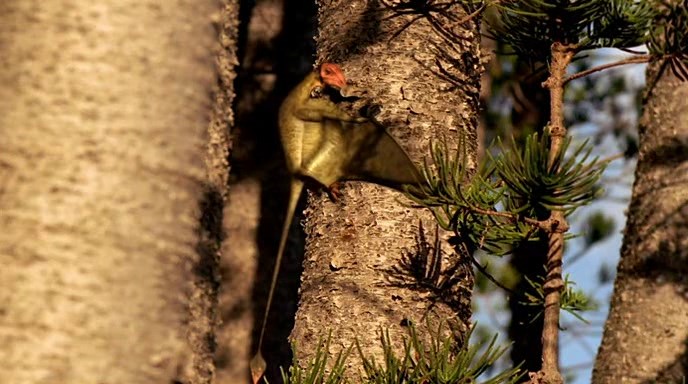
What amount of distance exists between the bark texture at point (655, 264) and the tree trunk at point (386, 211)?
4.23 feet

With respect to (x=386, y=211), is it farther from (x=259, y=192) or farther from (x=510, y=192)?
(x=259, y=192)

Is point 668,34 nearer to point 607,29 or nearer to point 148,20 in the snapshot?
point 607,29

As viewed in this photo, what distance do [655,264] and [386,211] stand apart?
4.97 ft

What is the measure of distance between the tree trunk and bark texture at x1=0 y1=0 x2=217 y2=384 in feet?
2.19

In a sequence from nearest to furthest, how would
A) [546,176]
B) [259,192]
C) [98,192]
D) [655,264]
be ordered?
1. [98,192]
2. [546,176]
3. [655,264]
4. [259,192]

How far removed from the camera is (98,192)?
→ 84 centimetres

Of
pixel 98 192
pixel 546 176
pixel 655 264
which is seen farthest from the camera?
pixel 655 264

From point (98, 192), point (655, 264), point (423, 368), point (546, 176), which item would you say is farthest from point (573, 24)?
point (655, 264)

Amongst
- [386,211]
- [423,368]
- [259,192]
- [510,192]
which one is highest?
[510,192]

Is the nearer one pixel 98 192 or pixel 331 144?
pixel 98 192

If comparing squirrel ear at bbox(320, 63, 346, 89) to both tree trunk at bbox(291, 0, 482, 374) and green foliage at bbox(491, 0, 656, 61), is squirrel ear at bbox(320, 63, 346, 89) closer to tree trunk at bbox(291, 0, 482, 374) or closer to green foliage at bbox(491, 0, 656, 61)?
tree trunk at bbox(291, 0, 482, 374)

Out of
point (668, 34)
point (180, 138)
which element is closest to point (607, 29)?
point (668, 34)

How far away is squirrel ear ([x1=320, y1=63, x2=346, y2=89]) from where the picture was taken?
1560 millimetres

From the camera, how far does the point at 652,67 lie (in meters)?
3.13
